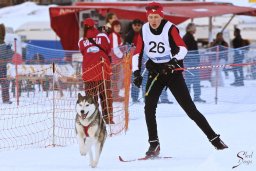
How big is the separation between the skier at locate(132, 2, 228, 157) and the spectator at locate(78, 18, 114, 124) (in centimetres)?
264

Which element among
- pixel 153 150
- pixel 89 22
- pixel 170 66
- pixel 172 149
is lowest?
pixel 172 149

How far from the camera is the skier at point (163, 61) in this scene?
7.25m

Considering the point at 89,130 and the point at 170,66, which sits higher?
the point at 170,66

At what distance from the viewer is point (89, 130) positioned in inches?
280

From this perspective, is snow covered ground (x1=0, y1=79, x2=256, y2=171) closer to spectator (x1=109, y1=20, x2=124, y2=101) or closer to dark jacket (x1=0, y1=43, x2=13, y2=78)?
spectator (x1=109, y1=20, x2=124, y2=101)

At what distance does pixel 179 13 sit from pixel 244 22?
669 centimetres

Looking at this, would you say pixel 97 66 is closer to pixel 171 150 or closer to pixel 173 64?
pixel 171 150

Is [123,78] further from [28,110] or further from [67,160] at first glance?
[67,160]

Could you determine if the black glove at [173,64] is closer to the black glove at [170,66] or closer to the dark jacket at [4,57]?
the black glove at [170,66]

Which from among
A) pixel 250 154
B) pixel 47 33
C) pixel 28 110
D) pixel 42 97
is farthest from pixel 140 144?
pixel 47 33

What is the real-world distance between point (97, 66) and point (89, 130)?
124 inches

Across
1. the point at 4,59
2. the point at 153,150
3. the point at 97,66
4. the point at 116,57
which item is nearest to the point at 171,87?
the point at 153,150

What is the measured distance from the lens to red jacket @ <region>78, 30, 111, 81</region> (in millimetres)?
10172
